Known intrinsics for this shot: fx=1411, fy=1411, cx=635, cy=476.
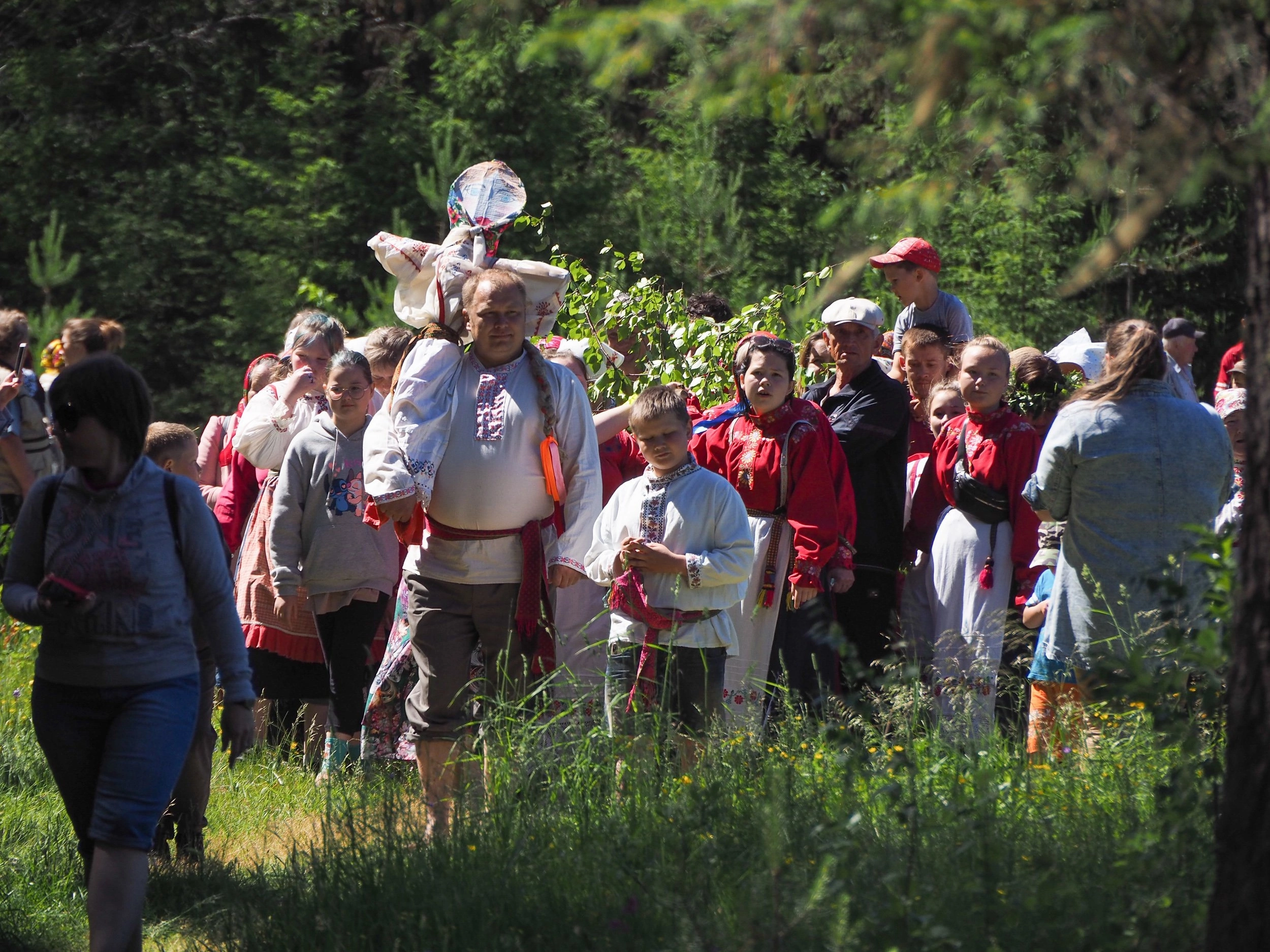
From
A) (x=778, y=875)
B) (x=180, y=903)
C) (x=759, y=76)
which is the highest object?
(x=759, y=76)

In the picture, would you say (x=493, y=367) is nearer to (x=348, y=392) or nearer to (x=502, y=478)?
(x=502, y=478)

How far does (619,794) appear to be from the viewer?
4117 millimetres

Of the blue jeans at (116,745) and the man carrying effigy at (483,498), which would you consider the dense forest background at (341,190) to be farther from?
the blue jeans at (116,745)

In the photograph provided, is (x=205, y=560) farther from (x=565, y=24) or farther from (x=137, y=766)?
(x=565, y=24)

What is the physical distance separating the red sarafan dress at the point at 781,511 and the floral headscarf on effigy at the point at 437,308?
3.44 feet

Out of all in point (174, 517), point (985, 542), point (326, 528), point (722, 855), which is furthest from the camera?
point (985, 542)

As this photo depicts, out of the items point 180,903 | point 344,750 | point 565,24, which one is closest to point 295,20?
point 344,750

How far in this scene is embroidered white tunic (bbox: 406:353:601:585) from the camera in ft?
15.3

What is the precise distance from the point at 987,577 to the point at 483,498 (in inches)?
89.5

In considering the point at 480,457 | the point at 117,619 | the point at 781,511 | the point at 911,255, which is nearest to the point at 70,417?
the point at 117,619

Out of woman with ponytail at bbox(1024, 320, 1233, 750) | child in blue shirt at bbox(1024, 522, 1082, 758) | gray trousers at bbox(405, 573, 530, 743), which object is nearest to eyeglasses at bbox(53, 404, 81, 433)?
gray trousers at bbox(405, 573, 530, 743)

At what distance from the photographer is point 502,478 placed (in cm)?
468

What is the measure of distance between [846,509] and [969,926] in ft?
9.02

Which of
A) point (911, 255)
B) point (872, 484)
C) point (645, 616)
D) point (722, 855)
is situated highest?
point (911, 255)
